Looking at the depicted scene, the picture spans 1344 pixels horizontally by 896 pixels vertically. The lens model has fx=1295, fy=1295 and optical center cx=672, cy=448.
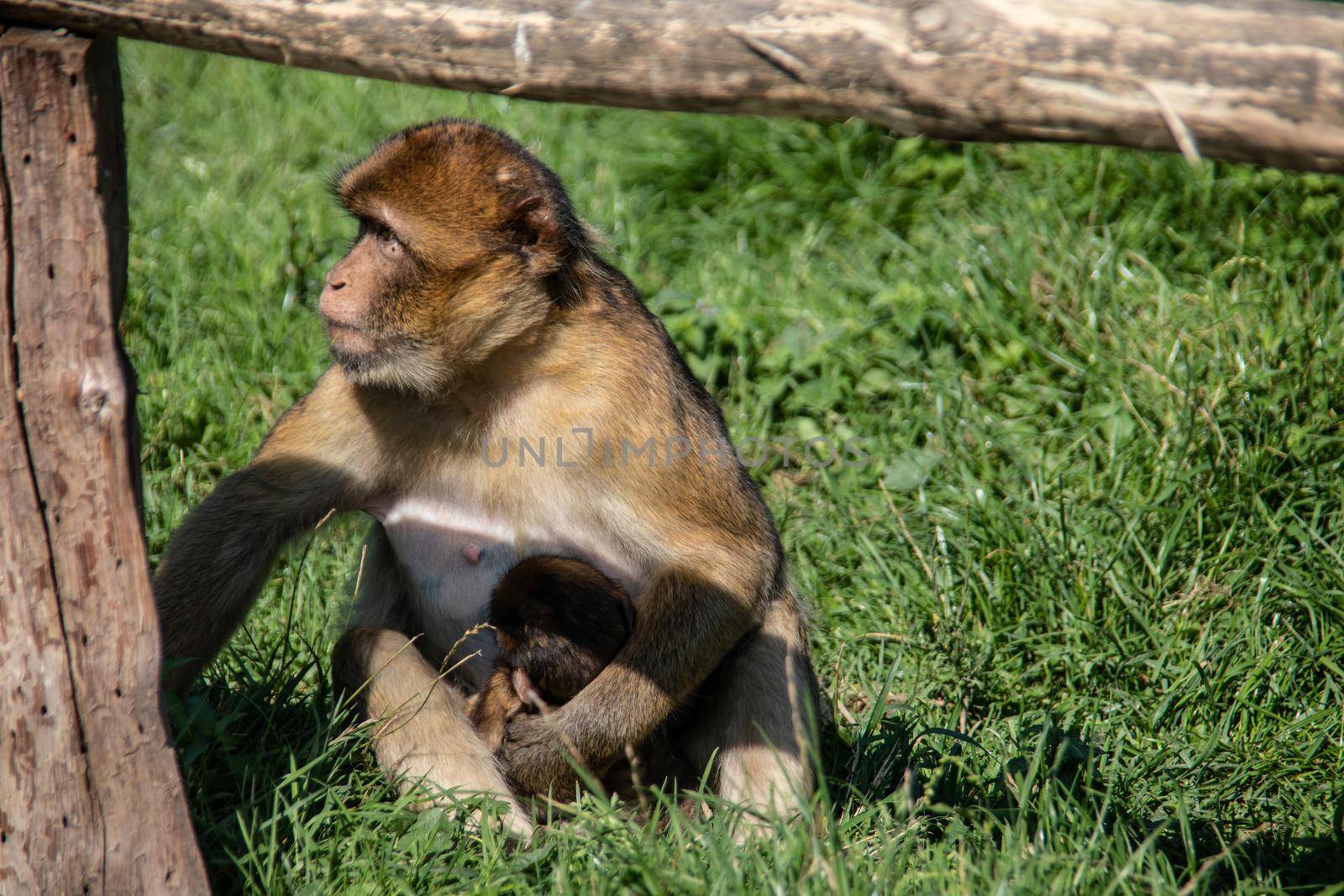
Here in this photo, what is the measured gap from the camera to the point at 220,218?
535 cm

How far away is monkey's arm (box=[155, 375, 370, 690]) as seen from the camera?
2.81m

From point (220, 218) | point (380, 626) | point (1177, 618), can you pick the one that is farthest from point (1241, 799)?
point (220, 218)

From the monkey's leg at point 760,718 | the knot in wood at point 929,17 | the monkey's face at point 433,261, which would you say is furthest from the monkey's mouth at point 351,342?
the knot in wood at point 929,17

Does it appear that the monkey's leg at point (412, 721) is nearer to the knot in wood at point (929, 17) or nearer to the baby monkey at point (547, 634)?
the baby monkey at point (547, 634)

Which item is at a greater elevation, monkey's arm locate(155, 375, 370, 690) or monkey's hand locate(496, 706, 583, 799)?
monkey's arm locate(155, 375, 370, 690)

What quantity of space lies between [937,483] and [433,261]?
2007 mm

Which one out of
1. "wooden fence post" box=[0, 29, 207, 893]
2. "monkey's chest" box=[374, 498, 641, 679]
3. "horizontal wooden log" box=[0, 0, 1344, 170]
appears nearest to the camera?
"horizontal wooden log" box=[0, 0, 1344, 170]

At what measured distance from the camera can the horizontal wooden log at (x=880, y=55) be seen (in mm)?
1621

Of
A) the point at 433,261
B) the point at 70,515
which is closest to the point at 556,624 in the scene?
Result: the point at 433,261

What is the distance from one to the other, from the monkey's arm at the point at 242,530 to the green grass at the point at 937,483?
171 millimetres

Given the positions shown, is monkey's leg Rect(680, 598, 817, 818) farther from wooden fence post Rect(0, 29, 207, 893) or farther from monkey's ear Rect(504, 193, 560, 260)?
wooden fence post Rect(0, 29, 207, 893)

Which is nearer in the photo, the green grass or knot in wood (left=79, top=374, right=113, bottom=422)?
knot in wood (left=79, top=374, right=113, bottom=422)

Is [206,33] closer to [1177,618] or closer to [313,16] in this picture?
[313,16]

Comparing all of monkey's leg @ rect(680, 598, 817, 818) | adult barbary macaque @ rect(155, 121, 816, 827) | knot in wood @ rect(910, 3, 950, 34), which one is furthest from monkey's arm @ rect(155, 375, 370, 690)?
knot in wood @ rect(910, 3, 950, 34)
